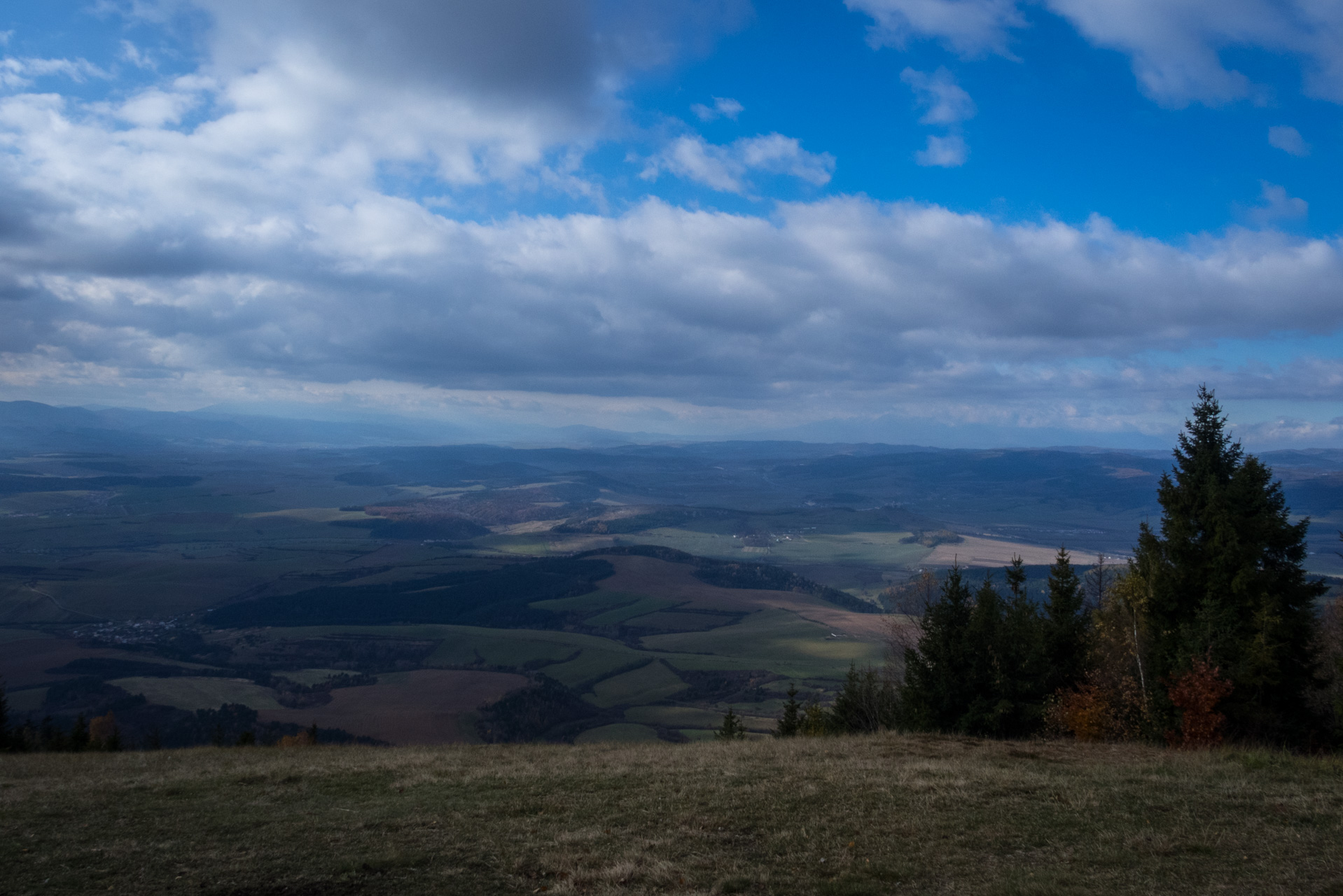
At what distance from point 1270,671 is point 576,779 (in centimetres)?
2046

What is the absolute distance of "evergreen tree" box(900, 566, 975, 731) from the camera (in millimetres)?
26969

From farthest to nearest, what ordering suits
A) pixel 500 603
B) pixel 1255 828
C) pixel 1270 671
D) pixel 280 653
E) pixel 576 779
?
1. pixel 500 603
2. pixel 280 653
3. pixel 1270 671
4. pixel 576 779
5. pixel 1255 828

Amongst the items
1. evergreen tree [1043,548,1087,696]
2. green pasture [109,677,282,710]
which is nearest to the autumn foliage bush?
evergreen tree [1043,548,1087,696]

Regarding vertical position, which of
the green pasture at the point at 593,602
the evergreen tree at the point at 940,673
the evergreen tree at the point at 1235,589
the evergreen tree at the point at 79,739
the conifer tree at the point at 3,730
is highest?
the evergreen tree at the point at 1235,589

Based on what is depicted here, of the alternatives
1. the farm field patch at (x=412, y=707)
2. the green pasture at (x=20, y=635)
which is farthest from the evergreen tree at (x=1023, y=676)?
the green pasture at (x=20, y=635)

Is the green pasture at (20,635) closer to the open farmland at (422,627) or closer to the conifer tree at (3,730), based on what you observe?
the open farmland at (422,627)

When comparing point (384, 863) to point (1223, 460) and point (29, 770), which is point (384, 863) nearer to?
point (29, 770)

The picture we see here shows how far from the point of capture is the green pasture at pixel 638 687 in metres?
86.0

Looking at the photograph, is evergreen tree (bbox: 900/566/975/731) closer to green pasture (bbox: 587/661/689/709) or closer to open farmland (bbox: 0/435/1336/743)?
open farmland (bbox: 0/435/1336/743)

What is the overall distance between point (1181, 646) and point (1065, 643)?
566 centimetres

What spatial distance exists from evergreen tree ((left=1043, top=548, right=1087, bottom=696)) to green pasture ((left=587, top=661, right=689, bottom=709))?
63488 millimetres

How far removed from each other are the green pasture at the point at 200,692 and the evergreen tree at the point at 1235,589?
3418 inches

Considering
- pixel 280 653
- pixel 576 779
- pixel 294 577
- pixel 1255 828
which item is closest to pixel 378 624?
pixel 280 653

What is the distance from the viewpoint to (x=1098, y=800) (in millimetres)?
12906
